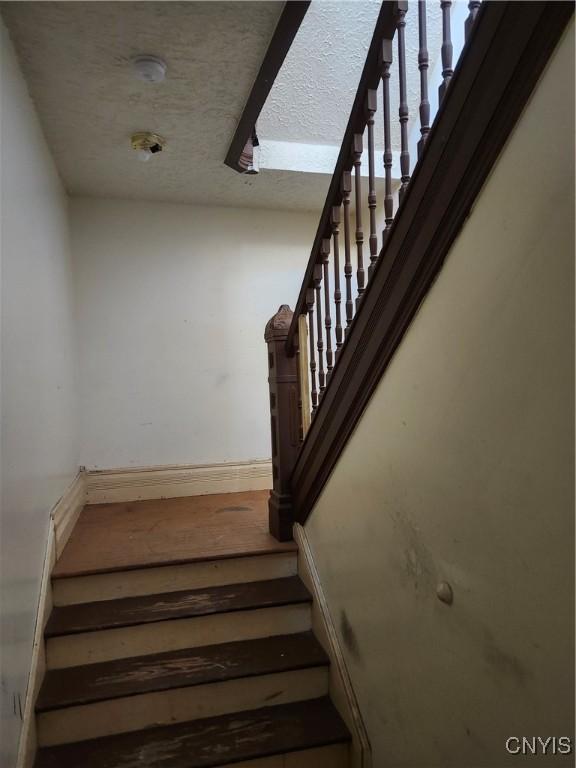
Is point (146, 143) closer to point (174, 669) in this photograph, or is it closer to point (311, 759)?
point (174, 669)

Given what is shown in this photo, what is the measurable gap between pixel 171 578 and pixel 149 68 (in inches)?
78.6

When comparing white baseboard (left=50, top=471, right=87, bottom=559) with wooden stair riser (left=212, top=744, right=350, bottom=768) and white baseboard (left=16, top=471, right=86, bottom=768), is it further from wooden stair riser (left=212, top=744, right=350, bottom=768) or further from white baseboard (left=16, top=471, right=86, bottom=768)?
wooden stair riser (left=212, top=744, right=350, bottom=768)

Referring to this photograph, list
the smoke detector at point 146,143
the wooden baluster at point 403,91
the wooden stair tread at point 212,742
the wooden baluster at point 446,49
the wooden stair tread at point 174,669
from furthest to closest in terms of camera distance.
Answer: the smoke detector at point 146,143 → the wooden stair tread at point 174,669 → the wooden stair tread at point 212,742 → the wooden baluster at point 403,91 → the wooden baluster at point 446,49

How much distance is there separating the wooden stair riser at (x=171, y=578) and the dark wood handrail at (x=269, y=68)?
6.43ft

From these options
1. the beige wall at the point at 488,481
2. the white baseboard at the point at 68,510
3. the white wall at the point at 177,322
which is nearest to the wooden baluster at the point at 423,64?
the beige wall at the point at 488,481

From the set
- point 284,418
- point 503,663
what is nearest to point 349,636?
point 503,663

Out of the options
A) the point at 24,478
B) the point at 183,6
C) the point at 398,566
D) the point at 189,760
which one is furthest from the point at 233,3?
the point at 189,760

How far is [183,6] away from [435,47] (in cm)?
155

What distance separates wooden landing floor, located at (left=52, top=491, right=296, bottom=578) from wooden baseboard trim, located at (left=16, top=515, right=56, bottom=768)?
2.9 inches

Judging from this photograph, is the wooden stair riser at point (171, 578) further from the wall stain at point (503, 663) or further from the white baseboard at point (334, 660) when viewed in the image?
the wall stain at point (503, 663)

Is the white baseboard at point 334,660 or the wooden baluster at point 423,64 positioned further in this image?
the white baseboard at point 334,660

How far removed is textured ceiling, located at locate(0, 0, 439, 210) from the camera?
1.54m

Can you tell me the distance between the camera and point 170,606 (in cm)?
179

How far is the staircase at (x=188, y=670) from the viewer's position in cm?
150
